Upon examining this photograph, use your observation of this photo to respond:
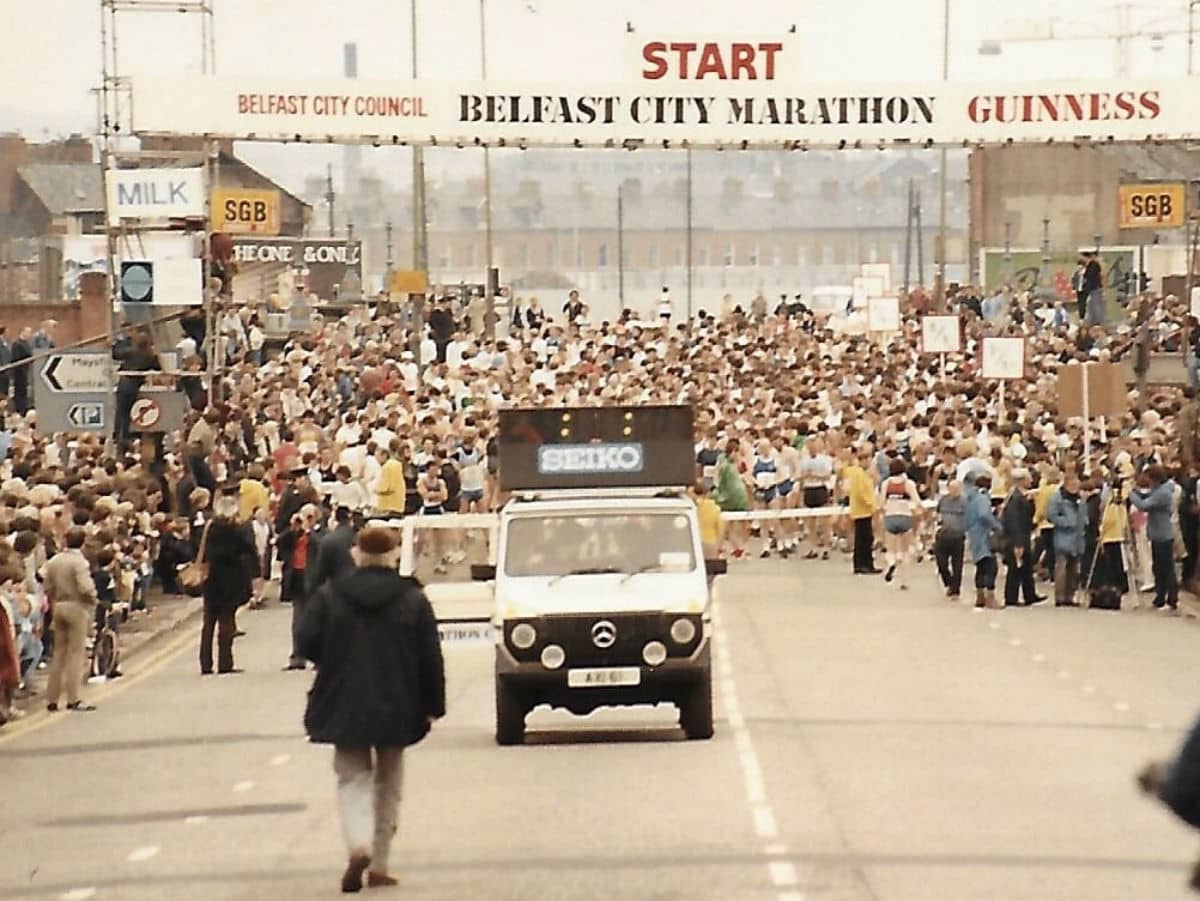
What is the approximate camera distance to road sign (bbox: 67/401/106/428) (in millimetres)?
36719

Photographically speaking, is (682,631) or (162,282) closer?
(682,631)

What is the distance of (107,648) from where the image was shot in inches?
1120

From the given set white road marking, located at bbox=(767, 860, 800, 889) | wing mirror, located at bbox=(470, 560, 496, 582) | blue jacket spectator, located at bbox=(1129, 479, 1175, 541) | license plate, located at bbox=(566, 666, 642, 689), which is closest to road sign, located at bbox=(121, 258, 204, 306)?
blue jacket spectator, located at bbox=(1129, 479, 1175, 541)

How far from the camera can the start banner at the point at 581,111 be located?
127 ft

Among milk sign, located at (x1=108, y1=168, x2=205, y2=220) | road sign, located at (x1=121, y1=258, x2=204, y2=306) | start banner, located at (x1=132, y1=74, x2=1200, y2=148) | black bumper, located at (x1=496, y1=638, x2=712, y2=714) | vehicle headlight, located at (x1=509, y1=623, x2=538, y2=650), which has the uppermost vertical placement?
start banner, located at (x1=132, y1=74, x2=1200, y2=148)

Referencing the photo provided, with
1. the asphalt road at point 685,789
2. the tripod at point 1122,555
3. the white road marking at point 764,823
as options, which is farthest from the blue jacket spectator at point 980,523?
the white road marking at point 764,823

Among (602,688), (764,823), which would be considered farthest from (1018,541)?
(764,823)

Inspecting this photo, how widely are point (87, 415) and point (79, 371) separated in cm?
90

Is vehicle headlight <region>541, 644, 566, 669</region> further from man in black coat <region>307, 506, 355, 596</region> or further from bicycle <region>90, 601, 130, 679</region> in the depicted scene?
bicycle <region>90, 601, 130, 679</region>

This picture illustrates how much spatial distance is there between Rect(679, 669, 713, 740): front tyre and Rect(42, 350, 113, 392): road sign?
59.2 feet

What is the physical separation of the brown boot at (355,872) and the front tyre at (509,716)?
681 cm

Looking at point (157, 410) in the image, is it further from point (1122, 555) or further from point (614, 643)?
point (614, 643)

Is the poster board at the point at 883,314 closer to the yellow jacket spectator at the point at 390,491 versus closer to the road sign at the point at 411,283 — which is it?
the road sign at the point at 411,283

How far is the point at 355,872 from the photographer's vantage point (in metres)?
13.7
